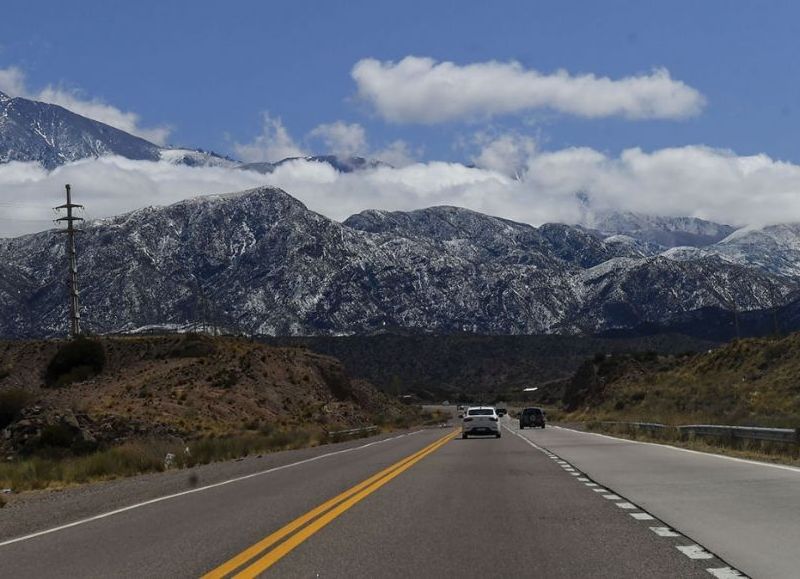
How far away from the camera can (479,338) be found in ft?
627

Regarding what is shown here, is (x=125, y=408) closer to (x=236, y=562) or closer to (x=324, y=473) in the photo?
(x=324, y=473)

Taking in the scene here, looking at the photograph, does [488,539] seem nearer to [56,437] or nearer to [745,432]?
[745,432]

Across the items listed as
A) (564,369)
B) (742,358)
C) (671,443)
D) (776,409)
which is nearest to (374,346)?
(564,369)

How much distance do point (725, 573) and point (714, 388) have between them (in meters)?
57.0

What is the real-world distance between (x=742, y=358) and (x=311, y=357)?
118 feet

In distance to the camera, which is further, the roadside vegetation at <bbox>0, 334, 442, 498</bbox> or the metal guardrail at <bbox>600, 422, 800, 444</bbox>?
the roadside vegetation at <bbox>0, 334, 442, 498</bbox>

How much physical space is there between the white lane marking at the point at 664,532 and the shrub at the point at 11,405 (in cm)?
4999

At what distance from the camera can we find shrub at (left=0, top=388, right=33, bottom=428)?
57625 millimetres

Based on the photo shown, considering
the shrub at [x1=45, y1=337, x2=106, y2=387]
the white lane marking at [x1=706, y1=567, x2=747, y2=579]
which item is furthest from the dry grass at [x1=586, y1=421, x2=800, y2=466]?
the shrub at [x1=45, y1=337, x2=106, y2=387]

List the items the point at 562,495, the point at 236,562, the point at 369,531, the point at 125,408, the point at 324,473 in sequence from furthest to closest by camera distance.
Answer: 1. the point at 125,408
2. the point at 324,473
3. the point at 562,495
4. the point at 369,531
5. the point at 236,562

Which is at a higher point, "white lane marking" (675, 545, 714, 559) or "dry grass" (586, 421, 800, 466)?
"white lane marking" (675, 545, 714, 559)

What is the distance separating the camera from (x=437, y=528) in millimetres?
12703

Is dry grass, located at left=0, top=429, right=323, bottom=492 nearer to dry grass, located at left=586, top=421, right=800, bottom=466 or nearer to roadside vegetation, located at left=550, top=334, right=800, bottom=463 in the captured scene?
dry grass, located at left=586, top=421, right=800, bottom=466

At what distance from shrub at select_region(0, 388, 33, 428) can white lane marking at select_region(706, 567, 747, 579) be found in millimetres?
52482
